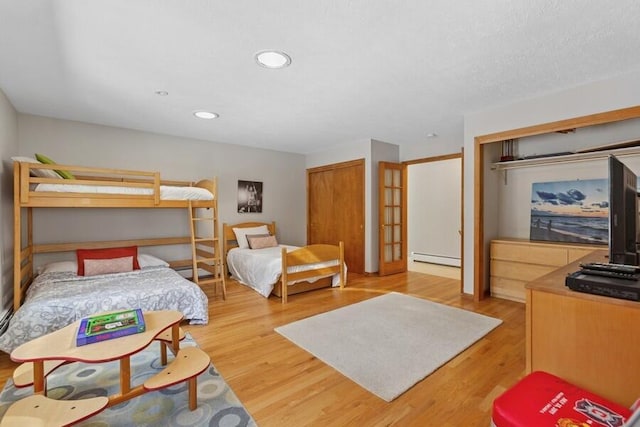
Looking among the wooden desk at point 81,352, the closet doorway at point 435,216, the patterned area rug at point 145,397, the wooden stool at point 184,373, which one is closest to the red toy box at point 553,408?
the patterned area rug at point 145,397

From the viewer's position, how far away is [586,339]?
46.9 inches

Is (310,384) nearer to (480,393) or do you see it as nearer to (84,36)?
(480,393)

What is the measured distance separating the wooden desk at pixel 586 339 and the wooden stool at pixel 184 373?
5.66 ft

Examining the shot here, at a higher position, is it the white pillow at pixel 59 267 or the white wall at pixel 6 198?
the white wall at pixel 6 198

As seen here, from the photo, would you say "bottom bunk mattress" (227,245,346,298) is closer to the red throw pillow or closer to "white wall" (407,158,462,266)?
the red throw pillow

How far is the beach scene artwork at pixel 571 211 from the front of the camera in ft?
11.0

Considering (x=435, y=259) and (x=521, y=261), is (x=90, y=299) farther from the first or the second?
(x=435, y=259)

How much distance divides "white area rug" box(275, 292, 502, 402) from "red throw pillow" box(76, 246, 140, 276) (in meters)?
2.31

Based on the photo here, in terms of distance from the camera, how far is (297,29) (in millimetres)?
1917

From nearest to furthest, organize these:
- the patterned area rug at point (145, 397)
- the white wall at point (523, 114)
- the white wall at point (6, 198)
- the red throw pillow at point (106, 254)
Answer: the patterned area rug at point (145, 397)
the white wall at point (523, 114)
the white wall at point (6, 198)
the red throw pillow at point (106, 254)

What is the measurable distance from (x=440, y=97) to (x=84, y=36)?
10.1ft

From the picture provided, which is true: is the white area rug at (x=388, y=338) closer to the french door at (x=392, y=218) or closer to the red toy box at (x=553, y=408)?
the red toy box at (x=553, y=408)

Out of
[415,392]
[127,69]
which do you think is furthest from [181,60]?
[415,392]

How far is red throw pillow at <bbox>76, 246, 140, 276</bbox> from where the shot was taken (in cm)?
347
